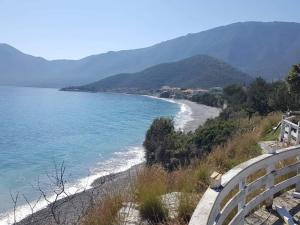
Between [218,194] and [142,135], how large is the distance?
5127cm

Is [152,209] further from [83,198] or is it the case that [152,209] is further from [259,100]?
[259,100]

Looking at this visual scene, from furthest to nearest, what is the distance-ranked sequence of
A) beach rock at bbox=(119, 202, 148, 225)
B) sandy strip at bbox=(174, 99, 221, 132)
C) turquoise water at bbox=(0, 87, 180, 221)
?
1. sandy strip at bbox=(174, 99, 221, 132)
2. turquoise water at bbox=(0, 87, 180, 221)
3. beach rock at bbox=(119, 202, 148, 225)

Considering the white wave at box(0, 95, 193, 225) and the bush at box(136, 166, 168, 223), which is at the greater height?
the bush at box(136, 166, 168, 223)

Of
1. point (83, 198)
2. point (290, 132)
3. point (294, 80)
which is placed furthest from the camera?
point (294, 80)

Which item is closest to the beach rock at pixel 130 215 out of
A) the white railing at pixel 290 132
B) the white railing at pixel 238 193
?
the white railing at pixel 238 193

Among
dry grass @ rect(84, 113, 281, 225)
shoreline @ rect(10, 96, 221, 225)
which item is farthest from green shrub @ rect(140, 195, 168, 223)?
shoreline @ rect(10, 96, 221, 225)

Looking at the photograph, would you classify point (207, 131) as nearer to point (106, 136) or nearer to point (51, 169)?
point (51, 169)

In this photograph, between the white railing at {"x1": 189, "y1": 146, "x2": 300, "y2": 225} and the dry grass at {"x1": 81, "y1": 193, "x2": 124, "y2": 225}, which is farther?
the dry grass at {"x1": 81, "y1": 193, "x2": 124, "y2": 225}

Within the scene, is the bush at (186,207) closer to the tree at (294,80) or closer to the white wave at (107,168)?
the white wave at (107,168)

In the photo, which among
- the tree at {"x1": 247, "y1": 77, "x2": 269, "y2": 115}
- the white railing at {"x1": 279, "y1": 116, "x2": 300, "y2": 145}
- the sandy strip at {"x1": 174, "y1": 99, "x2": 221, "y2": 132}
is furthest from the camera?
the sandy strip at {"x1": 174, "y1": 99, "x2": 221, "y2": 132}

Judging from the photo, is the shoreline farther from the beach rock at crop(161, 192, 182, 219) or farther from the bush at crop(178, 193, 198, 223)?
the bush at crop(178, 193, 198, 223)

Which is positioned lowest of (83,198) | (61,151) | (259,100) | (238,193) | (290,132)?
(61,151)

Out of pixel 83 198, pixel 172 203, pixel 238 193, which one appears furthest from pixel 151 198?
pixel 83 198

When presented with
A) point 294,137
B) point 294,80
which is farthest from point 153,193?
point 294,80
